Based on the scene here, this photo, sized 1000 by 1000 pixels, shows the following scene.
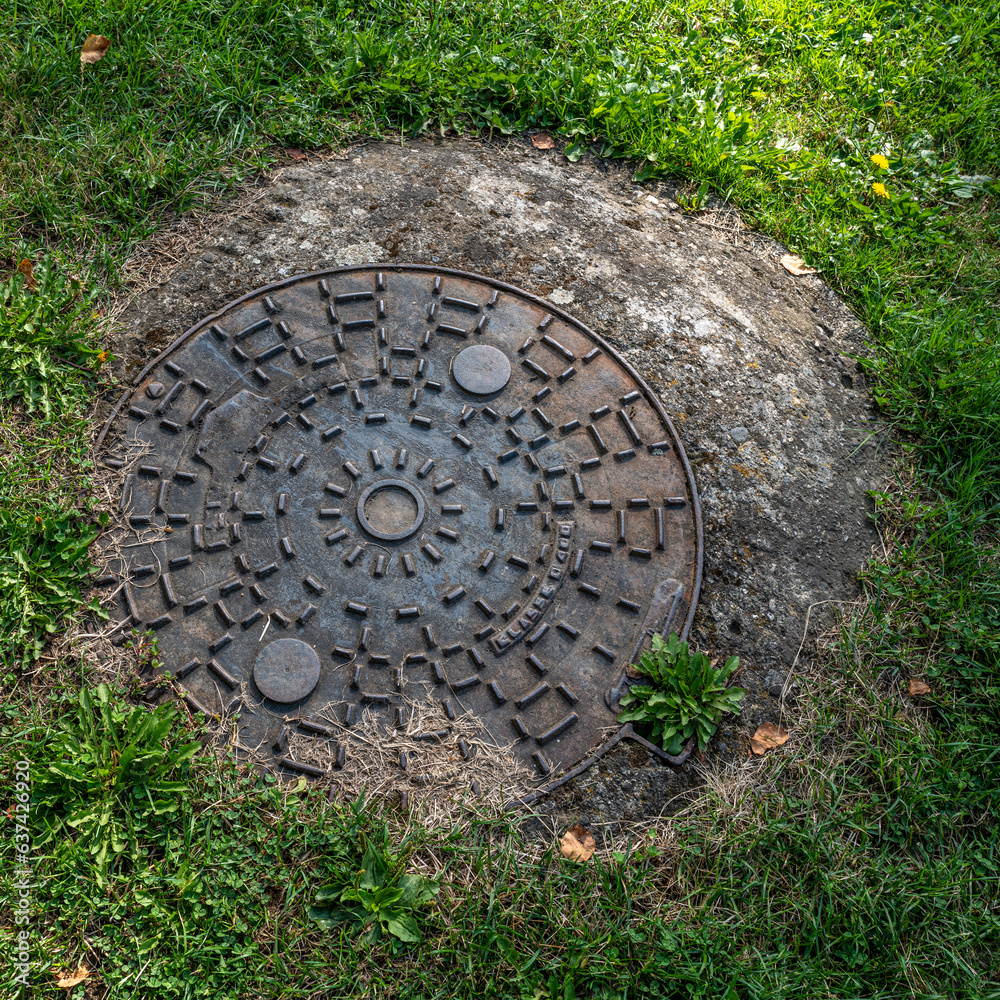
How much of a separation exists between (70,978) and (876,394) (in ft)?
11.0

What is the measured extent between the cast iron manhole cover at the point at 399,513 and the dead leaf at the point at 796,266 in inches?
43.6

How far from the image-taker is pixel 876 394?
3143mm

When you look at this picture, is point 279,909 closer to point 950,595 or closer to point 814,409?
point 950,595

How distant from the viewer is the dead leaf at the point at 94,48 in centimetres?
353

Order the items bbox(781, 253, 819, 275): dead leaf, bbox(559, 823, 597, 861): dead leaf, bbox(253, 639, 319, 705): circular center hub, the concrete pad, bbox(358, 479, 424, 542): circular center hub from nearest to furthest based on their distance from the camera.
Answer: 1. bbox(559, 823, 597, 861): dead leaf
2. bbox(253, 639, 319, 705): circular center hub
3. bbox(358, 479, 424, 542): circular center hub
4. the concrete pad
5. bbox(781, 253, 819, 275): dead leaf

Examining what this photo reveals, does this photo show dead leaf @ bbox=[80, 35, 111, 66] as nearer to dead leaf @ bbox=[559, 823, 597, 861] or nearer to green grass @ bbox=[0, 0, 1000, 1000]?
green grass @ bbox=[0, 0, 1000, 1000]

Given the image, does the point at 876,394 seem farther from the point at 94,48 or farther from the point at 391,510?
the point at 94,48

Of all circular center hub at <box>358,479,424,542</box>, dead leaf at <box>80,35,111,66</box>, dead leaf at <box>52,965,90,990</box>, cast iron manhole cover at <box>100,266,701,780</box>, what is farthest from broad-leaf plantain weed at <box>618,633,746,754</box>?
dead leaf at <box>80,35,111,66</box>

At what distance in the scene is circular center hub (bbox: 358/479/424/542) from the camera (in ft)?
8.44

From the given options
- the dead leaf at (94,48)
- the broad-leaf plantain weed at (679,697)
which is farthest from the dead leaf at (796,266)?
the dead leaf at (94,48)

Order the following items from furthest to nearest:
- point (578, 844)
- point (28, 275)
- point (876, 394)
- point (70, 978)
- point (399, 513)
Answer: point (876, 394), point (28, 275), point (399, 513), point (578, 844), point (70, 978)

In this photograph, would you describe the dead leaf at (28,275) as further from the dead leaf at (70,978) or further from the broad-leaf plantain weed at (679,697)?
the broad-leaf plantain weed at (679,697)

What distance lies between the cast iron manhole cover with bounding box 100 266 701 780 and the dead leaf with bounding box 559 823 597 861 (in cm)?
19

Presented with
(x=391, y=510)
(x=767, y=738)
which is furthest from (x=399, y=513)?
(x=767, y=738)
